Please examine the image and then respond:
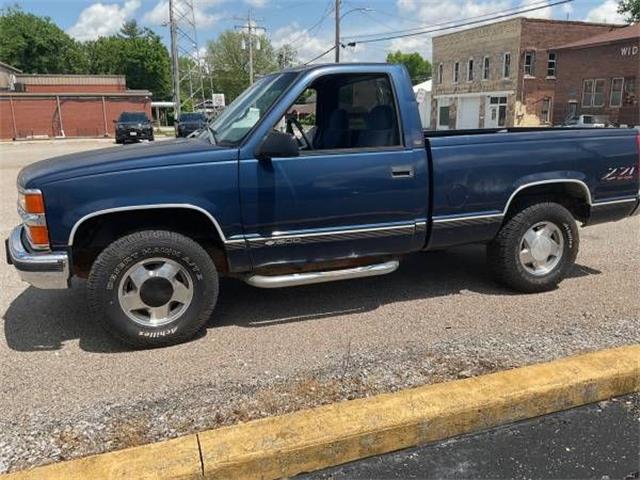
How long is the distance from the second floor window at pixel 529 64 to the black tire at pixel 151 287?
144 feet

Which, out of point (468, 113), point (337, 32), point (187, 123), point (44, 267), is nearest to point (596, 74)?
point (468, 113)

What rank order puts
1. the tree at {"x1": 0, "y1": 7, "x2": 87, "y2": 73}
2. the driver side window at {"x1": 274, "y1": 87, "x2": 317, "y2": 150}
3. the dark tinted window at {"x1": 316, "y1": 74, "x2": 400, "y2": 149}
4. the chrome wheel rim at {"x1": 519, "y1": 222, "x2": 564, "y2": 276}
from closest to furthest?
the driver side window at {"x1": 274, "y1": 87, "x2": 317, "y2": 150}
the dark tinted window at {"x1": 316, "y1": 74, "x2": 400, "y2": 149}
the chrome wheel rim at {"x1": 519, "y1": 222, "x2": 564, "y2": 276}
the tree at {"x1": 0, "y1": 7, "x2": 87, "y2": 73}

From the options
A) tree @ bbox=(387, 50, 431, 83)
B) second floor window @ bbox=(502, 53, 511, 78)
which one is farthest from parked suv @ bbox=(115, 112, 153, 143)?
tree @ bbox=(387, 50, 431, 83)

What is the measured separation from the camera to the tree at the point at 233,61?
80938 mm

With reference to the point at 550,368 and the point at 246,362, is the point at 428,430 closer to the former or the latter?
the point at 550,368

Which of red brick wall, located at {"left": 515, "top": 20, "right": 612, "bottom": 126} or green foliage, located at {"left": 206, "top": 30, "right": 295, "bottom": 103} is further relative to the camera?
green foliage, located at {"left": 206, "top": 30, "right": 295, "bottom": 103}

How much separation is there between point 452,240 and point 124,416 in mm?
2813

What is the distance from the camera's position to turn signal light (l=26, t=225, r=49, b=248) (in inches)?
151

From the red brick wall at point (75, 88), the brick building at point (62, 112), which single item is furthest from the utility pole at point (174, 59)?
the red brick wall at point (75, 88)

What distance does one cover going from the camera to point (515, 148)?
480 cm

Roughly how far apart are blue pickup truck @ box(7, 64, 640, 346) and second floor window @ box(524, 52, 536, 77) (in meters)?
41.5

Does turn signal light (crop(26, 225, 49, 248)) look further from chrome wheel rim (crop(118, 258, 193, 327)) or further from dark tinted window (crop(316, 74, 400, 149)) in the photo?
dark tinted window (crop(316, 74, 400, 149))

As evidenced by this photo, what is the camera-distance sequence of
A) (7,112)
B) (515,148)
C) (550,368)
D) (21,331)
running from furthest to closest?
(7,112) < (515,148) < (21,331) < (550,368)

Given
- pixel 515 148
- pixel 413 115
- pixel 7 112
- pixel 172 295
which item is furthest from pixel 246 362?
pixel 7 112
